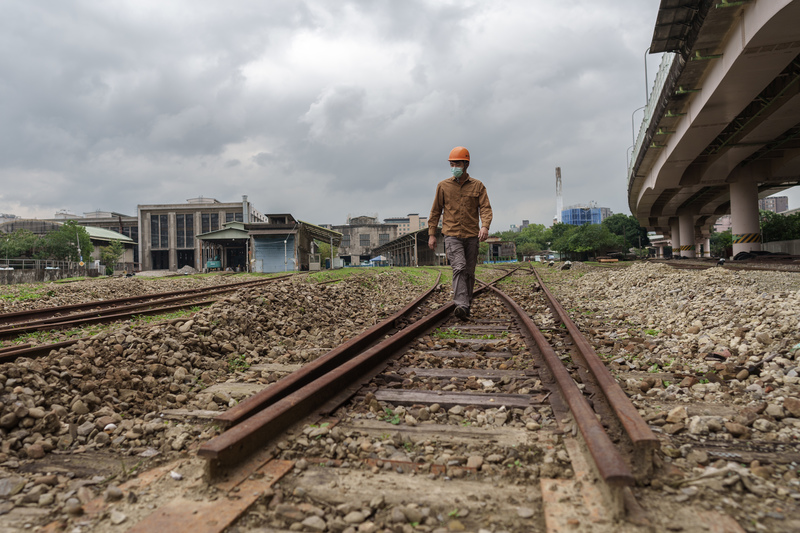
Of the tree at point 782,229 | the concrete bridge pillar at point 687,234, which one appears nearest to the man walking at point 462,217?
the tree at point 782,229

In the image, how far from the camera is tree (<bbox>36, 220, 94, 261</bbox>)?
53719mm

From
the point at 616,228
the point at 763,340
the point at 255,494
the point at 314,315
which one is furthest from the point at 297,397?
the point at 616,228

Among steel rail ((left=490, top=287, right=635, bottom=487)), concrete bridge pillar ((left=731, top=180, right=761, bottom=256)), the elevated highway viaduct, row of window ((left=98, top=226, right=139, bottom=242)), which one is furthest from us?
row of window ((left=98, top=226, right=139, bottom=242))

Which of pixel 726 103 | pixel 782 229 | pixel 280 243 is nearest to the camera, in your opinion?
pixel 726 103

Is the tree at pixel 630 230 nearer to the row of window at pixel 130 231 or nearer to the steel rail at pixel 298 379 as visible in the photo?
the row of window at pixel 130 231

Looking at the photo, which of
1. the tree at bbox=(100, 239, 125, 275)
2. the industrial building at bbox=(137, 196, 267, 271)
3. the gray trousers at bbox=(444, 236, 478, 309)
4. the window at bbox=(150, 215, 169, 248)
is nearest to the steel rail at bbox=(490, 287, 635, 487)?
the gray trousers at bbox=(444, 236, 478, 309)

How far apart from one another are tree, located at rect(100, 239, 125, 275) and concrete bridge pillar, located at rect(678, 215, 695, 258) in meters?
70.3

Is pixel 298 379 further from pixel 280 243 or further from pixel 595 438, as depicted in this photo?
pixel 280 243

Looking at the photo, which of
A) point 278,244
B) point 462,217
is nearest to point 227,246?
point 278,244

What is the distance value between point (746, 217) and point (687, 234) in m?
21.8

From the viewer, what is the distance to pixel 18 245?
179ft

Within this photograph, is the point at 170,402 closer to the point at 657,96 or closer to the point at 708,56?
the point at 708,56

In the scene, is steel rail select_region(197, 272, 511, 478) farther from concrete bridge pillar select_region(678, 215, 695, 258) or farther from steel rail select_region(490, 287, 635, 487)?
concrete bridge pillar select_region(678, 215, 695, 258)

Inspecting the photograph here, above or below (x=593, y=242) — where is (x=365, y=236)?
above
